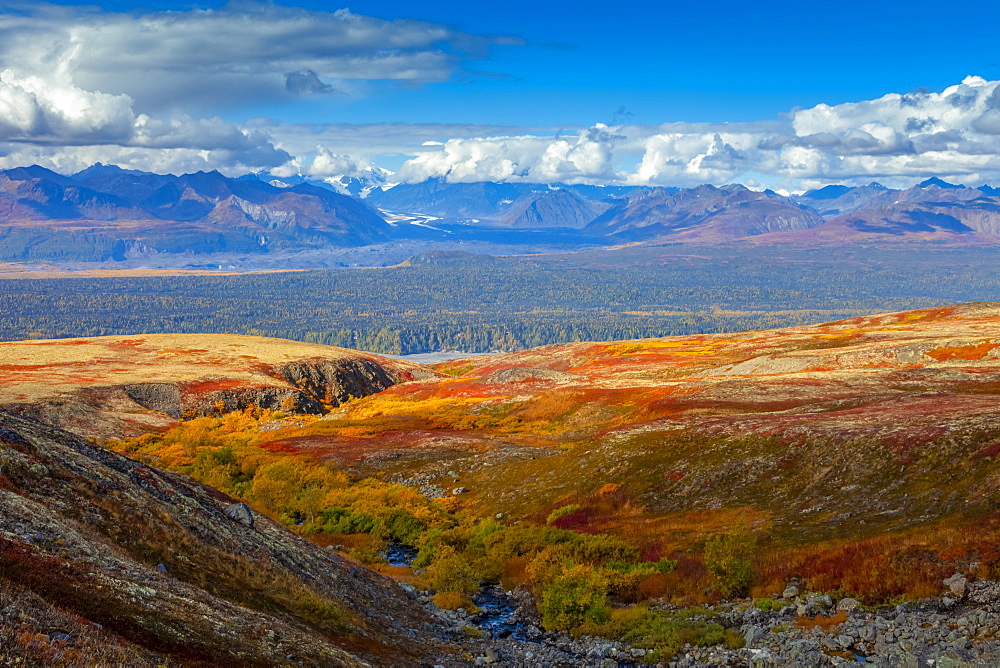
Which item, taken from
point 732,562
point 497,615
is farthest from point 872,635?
point 497,615

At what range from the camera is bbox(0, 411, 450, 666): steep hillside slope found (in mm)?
14867

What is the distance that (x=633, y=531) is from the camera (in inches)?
1531

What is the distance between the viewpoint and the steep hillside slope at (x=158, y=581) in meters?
14.9

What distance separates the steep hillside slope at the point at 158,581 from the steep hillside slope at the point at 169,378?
60.2 metres

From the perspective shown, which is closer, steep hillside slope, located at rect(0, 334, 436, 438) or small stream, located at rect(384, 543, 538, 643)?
small stream, located at rect(384, 543, 538, 643)

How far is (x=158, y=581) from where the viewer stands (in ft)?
65.3

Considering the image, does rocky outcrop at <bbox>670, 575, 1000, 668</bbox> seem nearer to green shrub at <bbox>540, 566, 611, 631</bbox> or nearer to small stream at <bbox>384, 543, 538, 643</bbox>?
green shrub at <bbox>540, 566, 611, 631</bbox>

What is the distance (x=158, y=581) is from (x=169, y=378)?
96643 millimetres

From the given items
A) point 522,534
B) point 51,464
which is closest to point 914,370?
point 522,534

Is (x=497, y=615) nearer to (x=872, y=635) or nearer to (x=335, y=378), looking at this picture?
(x=872, y=635)

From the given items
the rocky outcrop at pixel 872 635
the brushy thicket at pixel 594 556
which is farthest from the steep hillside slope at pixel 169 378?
the rocky outcrop at pixel 872 635

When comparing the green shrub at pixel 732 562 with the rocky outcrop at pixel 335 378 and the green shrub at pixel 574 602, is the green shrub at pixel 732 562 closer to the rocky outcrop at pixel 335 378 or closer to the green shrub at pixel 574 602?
the green shrub at pixel 574 602

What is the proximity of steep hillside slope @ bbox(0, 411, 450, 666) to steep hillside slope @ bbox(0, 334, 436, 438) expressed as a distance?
60243 millimetres

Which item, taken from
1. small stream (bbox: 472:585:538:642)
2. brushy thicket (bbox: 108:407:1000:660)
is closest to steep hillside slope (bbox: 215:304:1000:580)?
brushy thicket (bbox: 108:407:1000:660)
